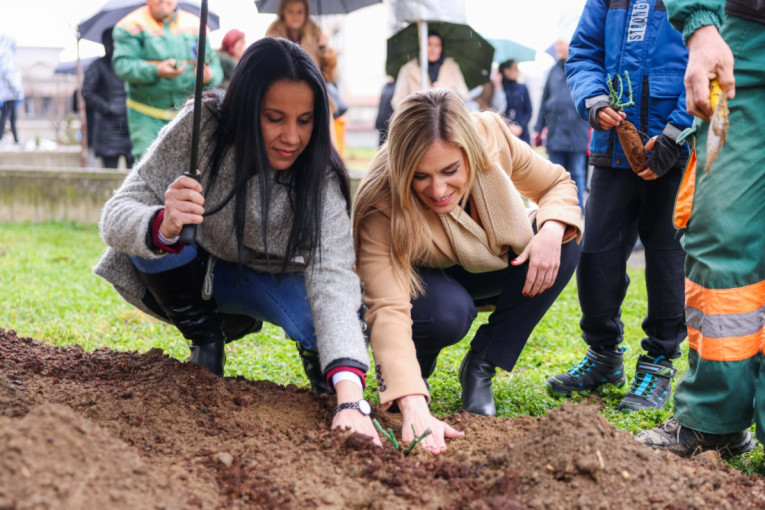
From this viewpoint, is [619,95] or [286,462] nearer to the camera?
[286,462]

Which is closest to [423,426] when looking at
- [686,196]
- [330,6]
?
[686,196]

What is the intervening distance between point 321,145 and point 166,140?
0.51 m

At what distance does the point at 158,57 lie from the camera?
21.3 feet

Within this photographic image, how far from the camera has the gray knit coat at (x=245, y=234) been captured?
2398 millimetres

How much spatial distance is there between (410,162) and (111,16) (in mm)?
8009

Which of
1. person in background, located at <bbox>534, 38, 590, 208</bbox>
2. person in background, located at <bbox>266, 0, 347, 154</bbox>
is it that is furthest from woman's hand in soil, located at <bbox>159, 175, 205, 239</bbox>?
person in background, located at <bbox>534, 38, 590, 208</bbox>

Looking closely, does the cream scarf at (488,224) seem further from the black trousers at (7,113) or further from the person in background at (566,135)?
the black trousers at (7,113)

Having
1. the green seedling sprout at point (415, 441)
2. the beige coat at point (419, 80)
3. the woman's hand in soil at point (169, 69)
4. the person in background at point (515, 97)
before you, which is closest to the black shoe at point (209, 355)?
the green seedling sprout at point (415, 441)

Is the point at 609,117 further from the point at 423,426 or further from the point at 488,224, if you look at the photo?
the point at 423,426

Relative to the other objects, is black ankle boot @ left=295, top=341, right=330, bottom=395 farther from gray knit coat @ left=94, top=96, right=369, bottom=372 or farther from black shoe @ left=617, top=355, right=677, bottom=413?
black shoe @ left=617, top=355, right=677, bottom=413

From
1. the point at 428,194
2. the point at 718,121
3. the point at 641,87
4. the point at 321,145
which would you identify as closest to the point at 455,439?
the point at 428,194

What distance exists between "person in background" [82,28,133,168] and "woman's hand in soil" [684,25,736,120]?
710cm

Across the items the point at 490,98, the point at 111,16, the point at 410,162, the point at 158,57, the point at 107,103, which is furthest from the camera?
the point at 490,98

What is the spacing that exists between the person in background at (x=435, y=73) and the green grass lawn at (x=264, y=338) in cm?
289
